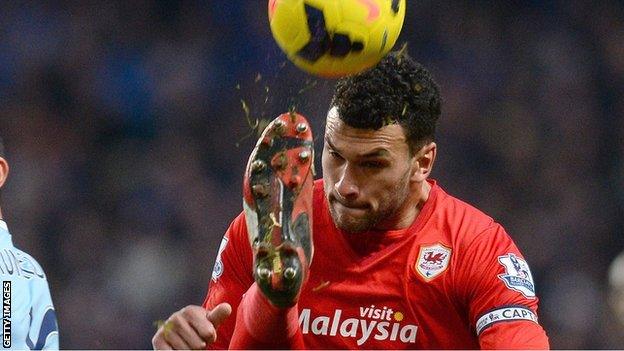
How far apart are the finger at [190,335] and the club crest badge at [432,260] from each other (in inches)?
41.0

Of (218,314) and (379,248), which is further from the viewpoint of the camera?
(379,248)

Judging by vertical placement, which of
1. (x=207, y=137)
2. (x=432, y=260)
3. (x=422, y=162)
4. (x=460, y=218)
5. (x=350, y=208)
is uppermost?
(x=422, y=162)

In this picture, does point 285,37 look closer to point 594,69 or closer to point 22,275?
point 22,275

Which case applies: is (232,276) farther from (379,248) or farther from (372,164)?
(372,164)

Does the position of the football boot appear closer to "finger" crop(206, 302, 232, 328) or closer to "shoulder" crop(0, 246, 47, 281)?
"finger" crop(206, 302, 232, 328)

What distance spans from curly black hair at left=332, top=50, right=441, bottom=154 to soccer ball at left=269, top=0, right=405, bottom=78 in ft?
0.48

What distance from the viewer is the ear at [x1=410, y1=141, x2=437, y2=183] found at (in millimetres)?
4543

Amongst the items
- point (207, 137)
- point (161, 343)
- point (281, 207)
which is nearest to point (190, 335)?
point (161, 343)

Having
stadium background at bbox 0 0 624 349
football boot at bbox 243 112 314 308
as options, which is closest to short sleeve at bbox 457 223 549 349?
football boot at bbox 243 112 314 308

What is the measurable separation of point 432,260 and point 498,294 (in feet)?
1.07

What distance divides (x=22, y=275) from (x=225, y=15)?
4.83 metres

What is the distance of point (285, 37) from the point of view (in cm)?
423

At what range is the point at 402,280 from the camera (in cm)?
457
